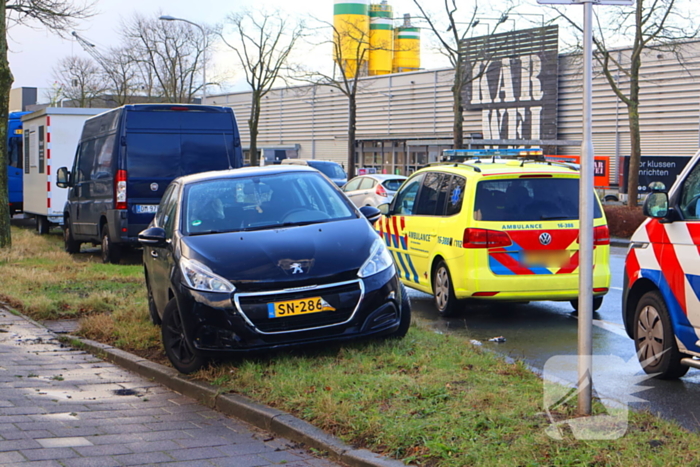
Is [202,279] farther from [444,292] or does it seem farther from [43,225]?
[43,225]

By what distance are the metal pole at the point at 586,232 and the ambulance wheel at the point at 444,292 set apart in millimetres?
4553

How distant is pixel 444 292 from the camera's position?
384 inches

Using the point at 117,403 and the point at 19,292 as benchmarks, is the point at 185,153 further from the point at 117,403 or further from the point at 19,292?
the point at 117,403

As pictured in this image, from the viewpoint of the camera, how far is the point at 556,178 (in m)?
9.41

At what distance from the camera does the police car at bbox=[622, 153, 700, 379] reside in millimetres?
6105

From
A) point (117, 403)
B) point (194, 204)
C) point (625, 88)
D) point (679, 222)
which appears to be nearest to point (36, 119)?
point (194, 204)

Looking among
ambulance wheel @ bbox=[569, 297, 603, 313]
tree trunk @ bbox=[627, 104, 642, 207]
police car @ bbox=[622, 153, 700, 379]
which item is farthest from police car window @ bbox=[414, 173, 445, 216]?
tree trunk @ bbox=[627, 104, 642, 207]

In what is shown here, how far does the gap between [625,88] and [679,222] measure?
31065mm

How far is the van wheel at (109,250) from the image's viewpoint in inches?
586

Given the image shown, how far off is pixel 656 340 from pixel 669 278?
1.81 feet

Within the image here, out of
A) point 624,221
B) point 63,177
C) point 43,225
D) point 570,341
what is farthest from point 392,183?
point 570,341

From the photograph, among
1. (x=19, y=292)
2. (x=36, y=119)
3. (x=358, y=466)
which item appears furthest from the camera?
(x=36, y=119)

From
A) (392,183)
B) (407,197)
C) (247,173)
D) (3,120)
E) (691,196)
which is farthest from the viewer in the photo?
(392,183)

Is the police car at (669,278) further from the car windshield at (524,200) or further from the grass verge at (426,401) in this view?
the car windshield at (524,200)
